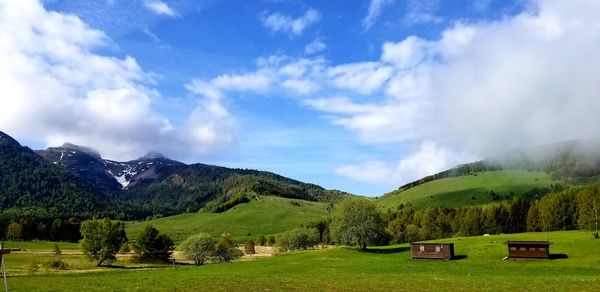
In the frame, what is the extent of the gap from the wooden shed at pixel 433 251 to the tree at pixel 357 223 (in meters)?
19.2

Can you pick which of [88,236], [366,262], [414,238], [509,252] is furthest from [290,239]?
[509,252]

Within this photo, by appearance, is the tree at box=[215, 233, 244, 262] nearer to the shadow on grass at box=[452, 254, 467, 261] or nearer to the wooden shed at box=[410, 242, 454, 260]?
the wooden shed at box=[410, 242, 454, 260]

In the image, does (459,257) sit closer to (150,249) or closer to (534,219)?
(534,219)

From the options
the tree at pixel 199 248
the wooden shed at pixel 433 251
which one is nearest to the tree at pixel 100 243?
the tree at pixel 199 248

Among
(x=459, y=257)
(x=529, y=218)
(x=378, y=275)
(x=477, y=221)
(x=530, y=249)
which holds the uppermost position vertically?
(x=529, y=218)

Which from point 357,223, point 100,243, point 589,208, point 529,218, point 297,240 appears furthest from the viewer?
point 529,218

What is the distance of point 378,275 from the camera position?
199 feet

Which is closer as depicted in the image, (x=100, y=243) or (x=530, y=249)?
(x=530, y=249)

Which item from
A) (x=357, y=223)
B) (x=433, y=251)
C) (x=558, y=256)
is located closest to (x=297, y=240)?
(x=357, y=223)

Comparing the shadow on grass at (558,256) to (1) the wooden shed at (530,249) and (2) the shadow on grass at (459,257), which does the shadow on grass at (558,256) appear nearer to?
(1) the wooden shed at (530,249)

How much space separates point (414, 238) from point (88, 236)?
121457 millimetres

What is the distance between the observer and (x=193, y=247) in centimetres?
14012

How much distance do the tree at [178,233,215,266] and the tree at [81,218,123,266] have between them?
20.0 meters

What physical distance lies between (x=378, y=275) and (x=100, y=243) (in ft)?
335
